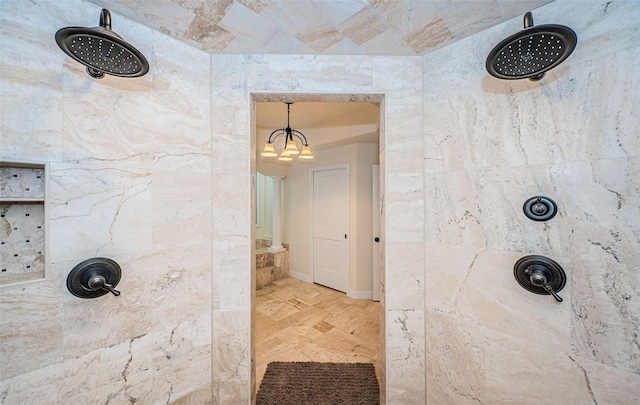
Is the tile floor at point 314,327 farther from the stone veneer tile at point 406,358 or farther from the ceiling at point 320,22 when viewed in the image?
the ceiling at point 320,22

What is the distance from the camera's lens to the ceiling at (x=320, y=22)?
3.07ft

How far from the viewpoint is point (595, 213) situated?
86 cm

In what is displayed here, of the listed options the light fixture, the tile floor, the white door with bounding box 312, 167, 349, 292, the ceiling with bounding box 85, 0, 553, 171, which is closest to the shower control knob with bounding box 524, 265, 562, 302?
the ceiling with bounding box 85, 0, 553, 171

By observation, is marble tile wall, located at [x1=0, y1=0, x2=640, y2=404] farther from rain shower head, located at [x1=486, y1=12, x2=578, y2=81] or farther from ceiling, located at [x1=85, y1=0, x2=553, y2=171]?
rain shower head, located at [x1=486, y1=12, x2=578, y2=81]

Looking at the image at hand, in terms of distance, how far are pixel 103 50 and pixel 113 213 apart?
0.64 meters

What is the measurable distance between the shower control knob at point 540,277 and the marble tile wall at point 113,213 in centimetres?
154

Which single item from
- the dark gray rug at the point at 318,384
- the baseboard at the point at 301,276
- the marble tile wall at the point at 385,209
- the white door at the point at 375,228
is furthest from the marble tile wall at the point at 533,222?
the baseboard at the point at 301,276

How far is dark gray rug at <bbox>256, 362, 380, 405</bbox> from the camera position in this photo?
1.53 metres

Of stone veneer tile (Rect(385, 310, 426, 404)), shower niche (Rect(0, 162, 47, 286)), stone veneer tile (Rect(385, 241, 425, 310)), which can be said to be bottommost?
stone veneer tile (Rect(385, 310, 426, 404))

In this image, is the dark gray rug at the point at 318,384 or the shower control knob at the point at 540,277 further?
the dark gray rug at the point at 318,384

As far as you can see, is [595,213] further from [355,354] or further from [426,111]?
[355,354]

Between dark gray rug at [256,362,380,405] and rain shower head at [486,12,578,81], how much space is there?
203 cm

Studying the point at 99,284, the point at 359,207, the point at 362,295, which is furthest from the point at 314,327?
the point at 99,284

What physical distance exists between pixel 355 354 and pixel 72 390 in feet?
6.04
